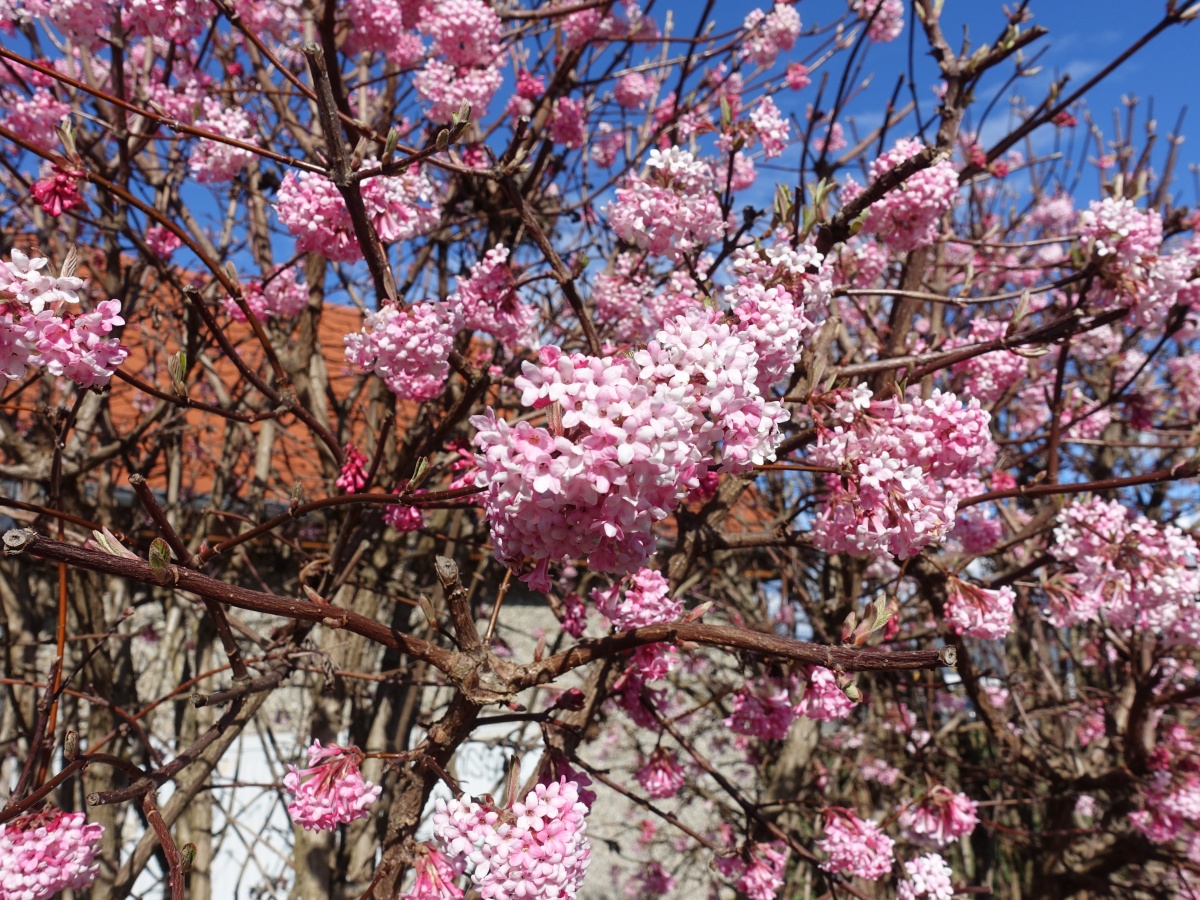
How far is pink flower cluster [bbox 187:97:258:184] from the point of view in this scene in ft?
9.55

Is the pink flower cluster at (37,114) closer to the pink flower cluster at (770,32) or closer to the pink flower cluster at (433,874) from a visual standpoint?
the pink flower cluster at (433,874)

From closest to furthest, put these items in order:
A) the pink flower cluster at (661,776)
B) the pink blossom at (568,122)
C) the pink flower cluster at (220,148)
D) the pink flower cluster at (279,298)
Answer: the pink flower cluster at (661,776) < the pink flower cluster at (220,148) < the pink flower cluster at (279,298) < the pink blossom at (568,122)

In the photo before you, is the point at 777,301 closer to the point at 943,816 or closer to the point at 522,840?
the point at 522,840

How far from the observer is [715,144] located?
3172 millimetres

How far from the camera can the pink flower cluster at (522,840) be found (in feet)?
4.39

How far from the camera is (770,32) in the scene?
4.62 meters

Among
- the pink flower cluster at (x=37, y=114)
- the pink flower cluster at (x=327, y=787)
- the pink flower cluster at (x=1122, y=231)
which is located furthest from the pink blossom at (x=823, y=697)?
the pink flower cluster at (x=37, y=114)

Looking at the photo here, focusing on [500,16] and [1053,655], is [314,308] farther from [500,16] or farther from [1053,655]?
[1053,655]

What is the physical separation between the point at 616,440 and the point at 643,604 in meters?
1.08

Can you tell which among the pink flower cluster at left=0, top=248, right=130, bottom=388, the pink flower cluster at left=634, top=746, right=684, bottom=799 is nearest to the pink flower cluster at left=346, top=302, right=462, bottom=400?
the pink flower cluster at left=0, top=248, right=130, bottom=388

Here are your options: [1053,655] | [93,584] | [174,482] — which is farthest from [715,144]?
[1053,655]

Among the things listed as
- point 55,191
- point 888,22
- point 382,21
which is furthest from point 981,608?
point 888,22

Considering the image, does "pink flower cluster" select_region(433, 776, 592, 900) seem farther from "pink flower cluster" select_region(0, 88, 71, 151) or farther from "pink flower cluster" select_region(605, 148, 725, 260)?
"pink flower cluster" select_region(0, 88, 71, 151)

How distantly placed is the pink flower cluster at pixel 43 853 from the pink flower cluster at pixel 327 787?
40 cm
